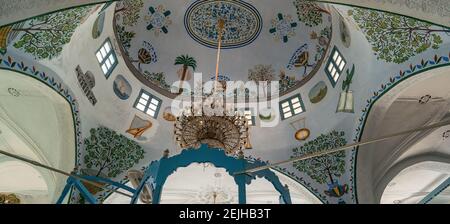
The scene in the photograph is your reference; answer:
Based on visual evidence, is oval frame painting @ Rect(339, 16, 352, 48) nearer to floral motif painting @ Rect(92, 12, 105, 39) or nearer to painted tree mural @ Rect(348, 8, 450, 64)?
painted tree mural @ Rect(348, 8, 450, 64)

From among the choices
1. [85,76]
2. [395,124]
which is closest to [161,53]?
[85,76]

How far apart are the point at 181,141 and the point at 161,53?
3.79 meters

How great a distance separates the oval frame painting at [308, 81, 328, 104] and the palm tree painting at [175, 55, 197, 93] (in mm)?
3465

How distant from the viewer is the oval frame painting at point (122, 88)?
11.2 m

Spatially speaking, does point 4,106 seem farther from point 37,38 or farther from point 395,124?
point 395,124

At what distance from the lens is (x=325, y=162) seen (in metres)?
10.9

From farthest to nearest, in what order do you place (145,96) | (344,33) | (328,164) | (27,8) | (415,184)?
1. (415,184)
2. (145,96)
3. (328,164)
4. (344,33)
5. (27,8)

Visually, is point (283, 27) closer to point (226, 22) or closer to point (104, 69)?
point (226, 22)

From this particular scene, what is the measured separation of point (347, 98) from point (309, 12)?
246cm

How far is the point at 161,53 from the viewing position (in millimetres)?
11961

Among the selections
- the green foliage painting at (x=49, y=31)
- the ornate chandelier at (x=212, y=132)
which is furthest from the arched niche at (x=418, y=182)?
the green foliage painting at (x=49, y=31)

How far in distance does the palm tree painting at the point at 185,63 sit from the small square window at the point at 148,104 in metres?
0.83

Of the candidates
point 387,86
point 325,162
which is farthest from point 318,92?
point 387,86

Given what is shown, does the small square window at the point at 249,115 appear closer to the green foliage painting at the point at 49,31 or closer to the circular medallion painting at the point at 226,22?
the circular medallion painting at the point at 226,22
